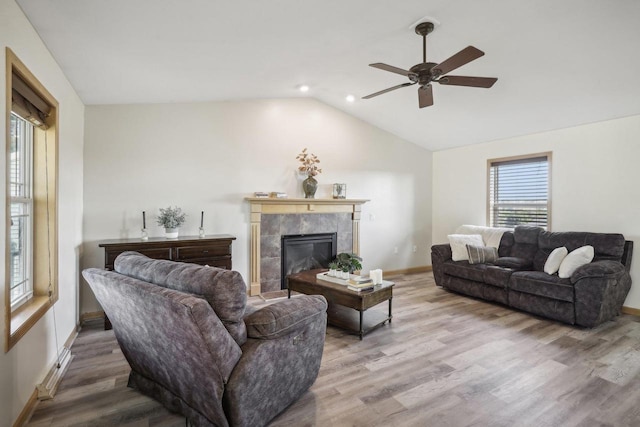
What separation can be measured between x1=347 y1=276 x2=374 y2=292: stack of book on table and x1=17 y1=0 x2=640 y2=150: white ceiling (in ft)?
7.81

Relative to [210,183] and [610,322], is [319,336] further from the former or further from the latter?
[610,322]

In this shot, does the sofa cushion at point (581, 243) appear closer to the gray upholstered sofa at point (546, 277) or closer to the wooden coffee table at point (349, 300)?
the gray upholstered sofa at point (546, 277)

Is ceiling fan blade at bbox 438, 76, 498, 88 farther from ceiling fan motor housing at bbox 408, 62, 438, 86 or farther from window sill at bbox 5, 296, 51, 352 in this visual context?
window sill at bbox 5, 296, 51, 352

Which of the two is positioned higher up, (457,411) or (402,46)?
(402,46)

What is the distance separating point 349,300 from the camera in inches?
130

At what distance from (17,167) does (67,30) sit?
106cm

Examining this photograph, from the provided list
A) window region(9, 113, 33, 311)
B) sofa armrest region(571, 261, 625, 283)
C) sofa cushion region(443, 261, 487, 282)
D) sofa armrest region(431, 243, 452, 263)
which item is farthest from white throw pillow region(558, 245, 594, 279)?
window region(9, 113, 33, 311)

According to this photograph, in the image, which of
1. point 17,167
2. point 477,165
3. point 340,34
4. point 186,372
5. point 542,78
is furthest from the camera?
point 477,165

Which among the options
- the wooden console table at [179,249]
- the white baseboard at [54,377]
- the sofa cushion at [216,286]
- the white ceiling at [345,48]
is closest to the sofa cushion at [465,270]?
the white ceiling at [345,48]

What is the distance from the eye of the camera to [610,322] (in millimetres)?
3697

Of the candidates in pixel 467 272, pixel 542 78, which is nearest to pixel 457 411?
pixel 467 272

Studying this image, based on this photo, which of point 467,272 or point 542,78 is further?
point 467,272

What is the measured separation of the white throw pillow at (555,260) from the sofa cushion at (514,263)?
37 centimetres

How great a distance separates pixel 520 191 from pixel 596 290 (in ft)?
7.00
